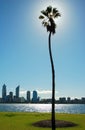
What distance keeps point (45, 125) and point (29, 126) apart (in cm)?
278

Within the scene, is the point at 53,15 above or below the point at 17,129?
above

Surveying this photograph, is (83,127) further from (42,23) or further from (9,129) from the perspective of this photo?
(42,23)

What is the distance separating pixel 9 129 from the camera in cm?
5122

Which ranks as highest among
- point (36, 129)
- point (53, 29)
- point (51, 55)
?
point (53, 29)

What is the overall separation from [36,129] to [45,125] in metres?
3.13

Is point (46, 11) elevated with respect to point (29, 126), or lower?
elevated

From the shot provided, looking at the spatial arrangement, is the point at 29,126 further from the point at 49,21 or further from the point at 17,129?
the point at 49,21

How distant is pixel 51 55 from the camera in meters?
50.5

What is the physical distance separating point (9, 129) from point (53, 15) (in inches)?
739

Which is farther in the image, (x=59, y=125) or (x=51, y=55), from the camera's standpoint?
(x=59, y=125)

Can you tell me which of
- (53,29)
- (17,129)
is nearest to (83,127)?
(17,129)

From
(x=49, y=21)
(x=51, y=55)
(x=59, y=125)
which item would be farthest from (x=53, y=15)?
(x=59, y=125)

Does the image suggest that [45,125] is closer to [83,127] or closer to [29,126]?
[29,126]

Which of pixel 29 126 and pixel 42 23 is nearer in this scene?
pixel 42 23
